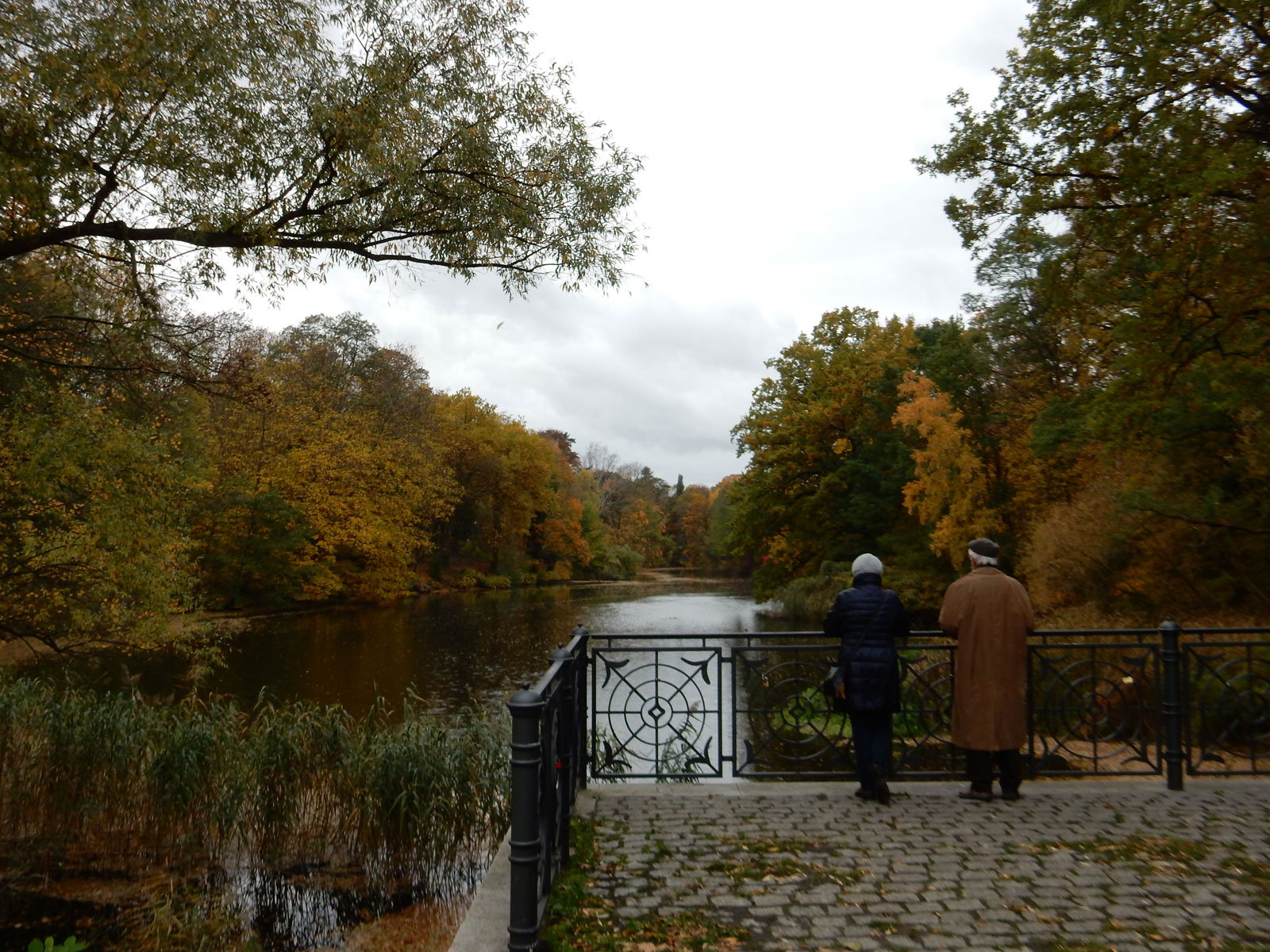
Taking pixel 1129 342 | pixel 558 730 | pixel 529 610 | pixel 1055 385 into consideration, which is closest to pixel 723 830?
pixel 558 730

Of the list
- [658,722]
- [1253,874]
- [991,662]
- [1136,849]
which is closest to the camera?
[1253,874]

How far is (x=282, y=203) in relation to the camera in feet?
24.1

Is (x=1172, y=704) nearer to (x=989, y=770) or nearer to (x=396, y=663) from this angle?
(x=989, y=770)

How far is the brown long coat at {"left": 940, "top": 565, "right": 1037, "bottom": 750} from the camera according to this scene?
18.4ft

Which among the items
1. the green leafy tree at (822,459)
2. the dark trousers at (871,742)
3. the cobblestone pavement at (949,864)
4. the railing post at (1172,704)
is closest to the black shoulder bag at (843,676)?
the dark trousers at (871,742)

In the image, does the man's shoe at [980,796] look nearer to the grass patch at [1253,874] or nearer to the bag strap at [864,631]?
the bag strap at [864,631]

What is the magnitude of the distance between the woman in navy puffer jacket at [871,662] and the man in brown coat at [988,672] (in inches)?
14.6

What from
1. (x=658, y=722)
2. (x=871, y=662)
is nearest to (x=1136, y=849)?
(x=871, y=662)

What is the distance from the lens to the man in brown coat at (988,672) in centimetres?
562

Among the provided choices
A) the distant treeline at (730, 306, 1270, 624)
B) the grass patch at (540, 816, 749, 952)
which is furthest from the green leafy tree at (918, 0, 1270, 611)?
the grass patch at (540, 816, 749, 952)

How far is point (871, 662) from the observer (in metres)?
5.64

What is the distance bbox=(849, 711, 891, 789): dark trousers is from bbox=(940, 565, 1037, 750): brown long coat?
1.47 feet

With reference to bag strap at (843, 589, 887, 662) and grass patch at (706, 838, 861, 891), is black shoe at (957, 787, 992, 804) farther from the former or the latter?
grass patch at (706, 838, 861, 891)

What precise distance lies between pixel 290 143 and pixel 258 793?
561cm
